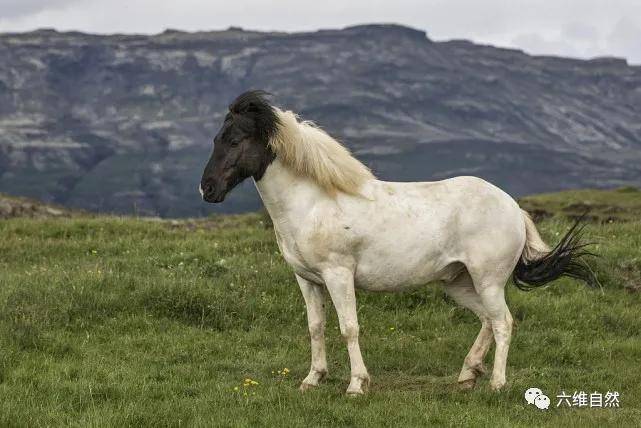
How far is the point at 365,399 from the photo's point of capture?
9.23 metres

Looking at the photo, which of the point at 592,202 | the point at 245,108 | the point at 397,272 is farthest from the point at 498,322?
the point at 592,202

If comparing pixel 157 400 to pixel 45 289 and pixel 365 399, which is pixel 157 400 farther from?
pixel 45 289

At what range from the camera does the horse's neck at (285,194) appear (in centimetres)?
981

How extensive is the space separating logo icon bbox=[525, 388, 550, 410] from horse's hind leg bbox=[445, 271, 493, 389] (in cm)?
94

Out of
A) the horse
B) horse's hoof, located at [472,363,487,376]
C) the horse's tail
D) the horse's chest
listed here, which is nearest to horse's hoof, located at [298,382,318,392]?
the horse

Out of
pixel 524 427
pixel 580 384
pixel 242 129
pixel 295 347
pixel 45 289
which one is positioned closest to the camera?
pixel 524 427

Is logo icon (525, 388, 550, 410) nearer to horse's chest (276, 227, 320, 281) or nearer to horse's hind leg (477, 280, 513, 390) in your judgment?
horse's hind leg (477, 280, 513, 390)

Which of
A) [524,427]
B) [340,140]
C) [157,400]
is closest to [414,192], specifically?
[340,140]

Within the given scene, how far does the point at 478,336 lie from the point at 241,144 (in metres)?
4.07

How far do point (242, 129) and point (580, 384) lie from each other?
5568 millimetres

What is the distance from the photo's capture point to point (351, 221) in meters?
9.73

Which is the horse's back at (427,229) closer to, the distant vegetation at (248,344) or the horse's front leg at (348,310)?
the horse's front leg at (348,310)

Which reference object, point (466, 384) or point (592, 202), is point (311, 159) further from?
point (592, 202)

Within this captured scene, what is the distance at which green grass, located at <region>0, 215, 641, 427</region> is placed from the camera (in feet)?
28.7
